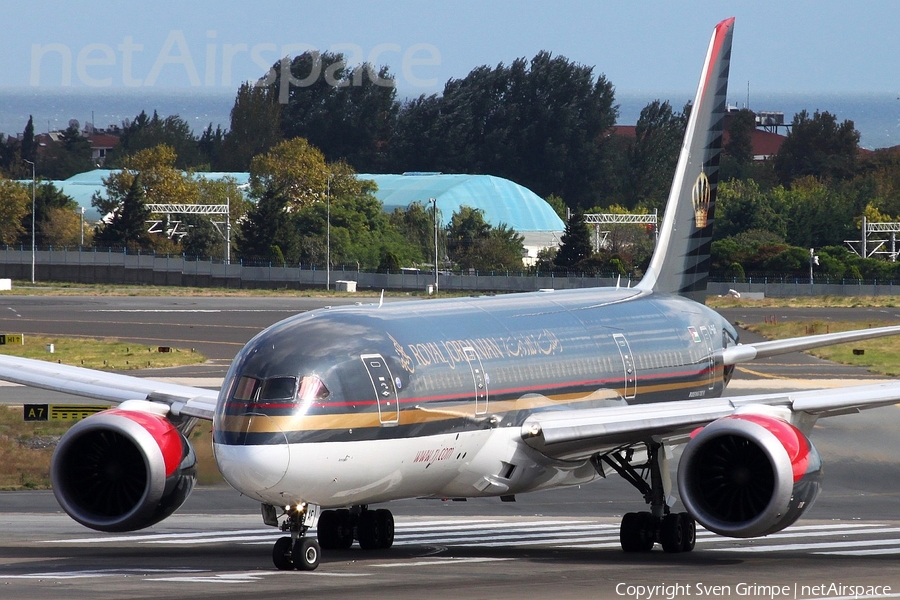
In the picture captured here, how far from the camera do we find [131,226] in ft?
547

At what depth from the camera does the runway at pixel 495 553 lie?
741 inches

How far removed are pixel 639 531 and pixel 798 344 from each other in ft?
21.1

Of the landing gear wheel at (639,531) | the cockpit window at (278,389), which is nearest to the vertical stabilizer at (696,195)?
the landing gear wheel at (639,531)

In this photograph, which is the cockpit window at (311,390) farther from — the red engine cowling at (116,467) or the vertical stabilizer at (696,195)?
the vertical stabilizer at (696,195)

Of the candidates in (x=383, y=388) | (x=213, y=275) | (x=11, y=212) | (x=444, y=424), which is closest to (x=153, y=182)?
(x=11, y=212)

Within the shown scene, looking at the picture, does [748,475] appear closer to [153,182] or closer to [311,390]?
[311,390]

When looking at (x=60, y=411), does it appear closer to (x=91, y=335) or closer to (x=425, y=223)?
(x=91, y=335)

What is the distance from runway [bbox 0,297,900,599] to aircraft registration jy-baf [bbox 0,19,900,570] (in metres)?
0.95

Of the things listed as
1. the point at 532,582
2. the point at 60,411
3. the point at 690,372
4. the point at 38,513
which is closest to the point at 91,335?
the point at 60,411

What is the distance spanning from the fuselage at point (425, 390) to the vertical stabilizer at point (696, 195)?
381 cm

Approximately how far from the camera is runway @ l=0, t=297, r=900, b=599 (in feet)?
61.7

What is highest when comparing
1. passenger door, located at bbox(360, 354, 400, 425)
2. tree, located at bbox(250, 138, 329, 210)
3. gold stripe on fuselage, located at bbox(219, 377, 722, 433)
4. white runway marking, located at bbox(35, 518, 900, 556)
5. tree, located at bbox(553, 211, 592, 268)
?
tree, located at bbox(250, 138, 329, 210)

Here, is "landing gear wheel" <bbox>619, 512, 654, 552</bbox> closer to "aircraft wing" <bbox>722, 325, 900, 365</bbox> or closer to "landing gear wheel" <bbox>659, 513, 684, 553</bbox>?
"landing gear wheel" <bbox>659, 513, 684, 553</bbox>

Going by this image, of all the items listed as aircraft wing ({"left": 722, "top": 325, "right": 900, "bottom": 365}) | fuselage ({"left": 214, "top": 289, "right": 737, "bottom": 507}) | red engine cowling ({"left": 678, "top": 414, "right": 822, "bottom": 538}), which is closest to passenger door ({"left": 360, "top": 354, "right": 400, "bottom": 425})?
fuselage ({"left": 214, "top": 289, "right": 737, "bottom": 507})
